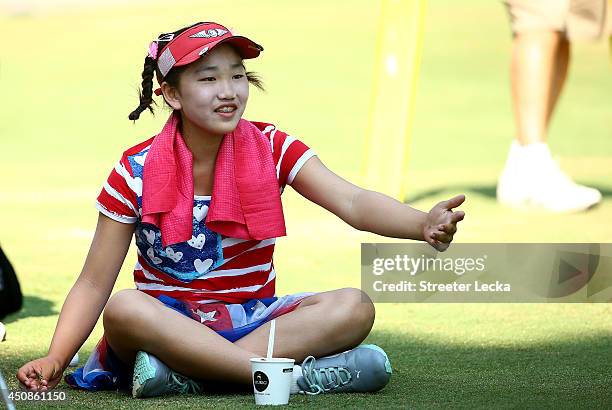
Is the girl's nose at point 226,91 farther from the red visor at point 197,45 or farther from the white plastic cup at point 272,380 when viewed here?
the white plastic cup at point 272,380

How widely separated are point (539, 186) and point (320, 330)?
3.71 m

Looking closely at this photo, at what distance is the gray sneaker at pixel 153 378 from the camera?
289cm

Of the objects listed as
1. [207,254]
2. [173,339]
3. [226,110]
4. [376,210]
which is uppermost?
[226,110]

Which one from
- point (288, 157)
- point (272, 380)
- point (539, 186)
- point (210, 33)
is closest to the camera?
point (272, 380)

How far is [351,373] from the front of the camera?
295 centimetres

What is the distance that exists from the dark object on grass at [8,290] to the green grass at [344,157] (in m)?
0.06

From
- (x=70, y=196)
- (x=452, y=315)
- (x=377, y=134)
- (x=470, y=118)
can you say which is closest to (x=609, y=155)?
(x=470, y=118)

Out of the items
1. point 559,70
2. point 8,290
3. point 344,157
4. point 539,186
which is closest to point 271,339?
point 8,290

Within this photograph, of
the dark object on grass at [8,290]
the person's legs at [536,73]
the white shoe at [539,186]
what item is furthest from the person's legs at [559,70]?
the dark object on grass at [8,290]

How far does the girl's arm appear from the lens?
3.03 metres

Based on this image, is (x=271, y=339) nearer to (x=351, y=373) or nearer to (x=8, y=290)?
(x=351, y=373)

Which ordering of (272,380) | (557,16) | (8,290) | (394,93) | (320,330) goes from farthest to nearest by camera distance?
1. (557,16)
2. (394,93)
3. (8,290)
4. (320,330)
5. (272,380)

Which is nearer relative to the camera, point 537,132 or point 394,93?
point 394,93

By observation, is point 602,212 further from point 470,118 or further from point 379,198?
point 470,118
